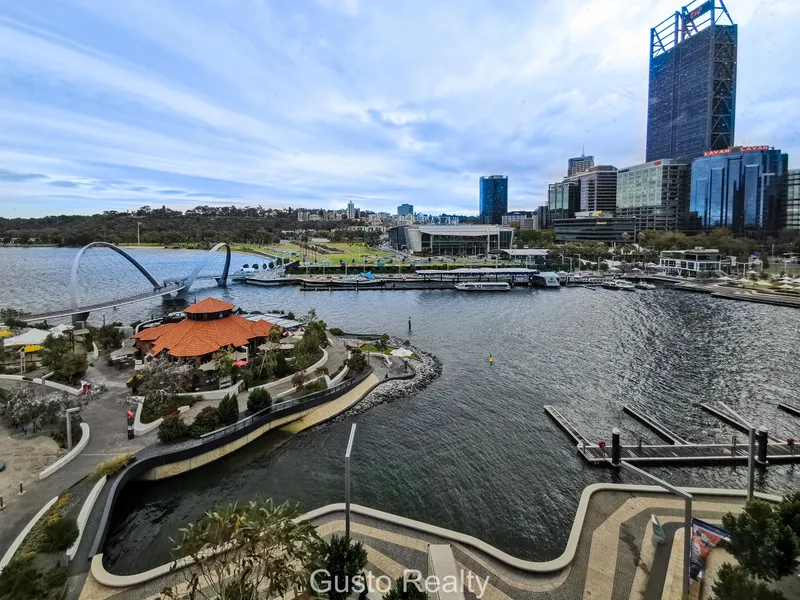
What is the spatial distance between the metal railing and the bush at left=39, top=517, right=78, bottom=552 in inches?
335

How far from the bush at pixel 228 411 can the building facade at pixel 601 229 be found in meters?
176

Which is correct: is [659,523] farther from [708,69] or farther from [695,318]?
[708,69]

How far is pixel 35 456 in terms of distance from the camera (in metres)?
19.7

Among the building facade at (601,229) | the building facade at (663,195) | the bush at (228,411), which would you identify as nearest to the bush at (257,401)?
the bush at (228,411)

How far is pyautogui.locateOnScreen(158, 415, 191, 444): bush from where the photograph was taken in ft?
71.5

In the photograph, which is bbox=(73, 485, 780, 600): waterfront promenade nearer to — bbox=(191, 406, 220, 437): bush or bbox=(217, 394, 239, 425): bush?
bbox=(191, 406, 220, 437): bush

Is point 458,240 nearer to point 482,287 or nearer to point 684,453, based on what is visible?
point 482,287

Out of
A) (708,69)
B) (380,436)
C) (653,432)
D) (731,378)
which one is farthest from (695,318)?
(708,69)

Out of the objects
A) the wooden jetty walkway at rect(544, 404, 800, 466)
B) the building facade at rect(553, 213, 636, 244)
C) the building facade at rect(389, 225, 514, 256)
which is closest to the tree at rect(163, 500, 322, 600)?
the wooden jetty walkway at rect(544, 404, 800, 466)

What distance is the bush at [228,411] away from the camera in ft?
77.5

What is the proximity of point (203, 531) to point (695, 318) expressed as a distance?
70314 mm

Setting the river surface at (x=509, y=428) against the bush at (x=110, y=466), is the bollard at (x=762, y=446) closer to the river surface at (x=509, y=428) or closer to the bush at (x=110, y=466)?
the river surface at (x=509, y=428)

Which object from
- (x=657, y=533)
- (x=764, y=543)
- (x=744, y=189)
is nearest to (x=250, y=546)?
(x=764, y=543)

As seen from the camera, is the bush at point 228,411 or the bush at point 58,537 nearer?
the bush at point 58,537
